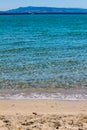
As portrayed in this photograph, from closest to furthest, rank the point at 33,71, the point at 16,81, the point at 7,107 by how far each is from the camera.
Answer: the point at 7,107 < the point at 16,81 < the point at 33,71

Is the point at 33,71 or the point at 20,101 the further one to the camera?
the point at 33,71

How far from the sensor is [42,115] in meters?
8.98

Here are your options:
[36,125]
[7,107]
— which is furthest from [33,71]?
[36,125]

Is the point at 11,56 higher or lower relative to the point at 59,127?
higher

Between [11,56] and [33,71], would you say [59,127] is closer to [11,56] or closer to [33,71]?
[33,71]

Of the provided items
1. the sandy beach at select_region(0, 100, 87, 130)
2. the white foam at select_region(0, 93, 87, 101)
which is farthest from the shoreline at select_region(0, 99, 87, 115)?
the white foam at select_region(0, 93, 87, 101)

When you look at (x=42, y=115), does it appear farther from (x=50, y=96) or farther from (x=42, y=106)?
(x=50, y=96)

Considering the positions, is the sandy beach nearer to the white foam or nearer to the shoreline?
the shoreline

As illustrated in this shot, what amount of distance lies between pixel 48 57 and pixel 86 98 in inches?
382

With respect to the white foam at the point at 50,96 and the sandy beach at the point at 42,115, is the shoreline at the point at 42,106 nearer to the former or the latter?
the sandy beach at the point at 42,115

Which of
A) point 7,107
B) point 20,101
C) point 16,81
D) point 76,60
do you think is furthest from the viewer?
point 76,60

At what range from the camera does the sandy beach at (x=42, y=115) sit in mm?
7961

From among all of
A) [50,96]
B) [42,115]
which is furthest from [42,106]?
[50,96]

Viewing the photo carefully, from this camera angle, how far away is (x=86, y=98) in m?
11.2
